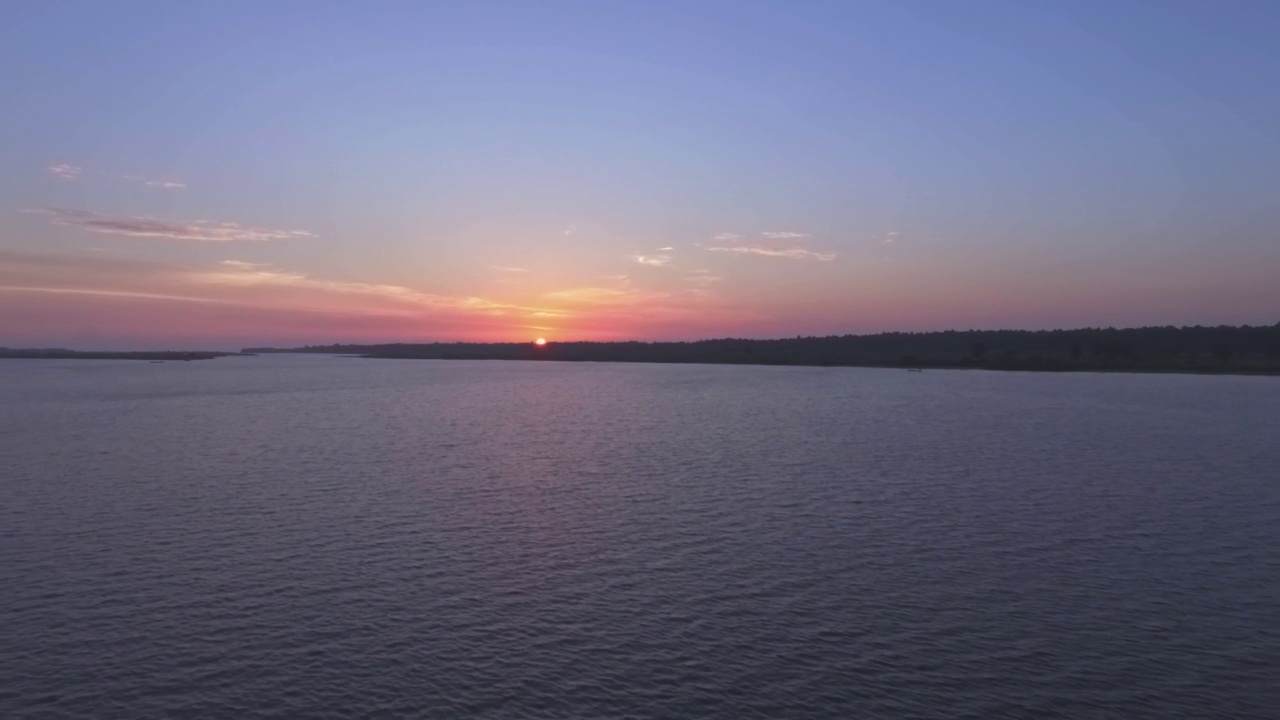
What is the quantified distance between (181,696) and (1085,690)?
51.3 ft

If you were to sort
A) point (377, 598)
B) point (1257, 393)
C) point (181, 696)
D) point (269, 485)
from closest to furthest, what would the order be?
1. point (181, 696)
2. point (377, 598)
3. point (269, 485)
4. point (1257, 393)

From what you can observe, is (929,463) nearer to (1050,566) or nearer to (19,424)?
(1050,566)

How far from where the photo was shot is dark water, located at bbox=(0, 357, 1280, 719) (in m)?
15.3

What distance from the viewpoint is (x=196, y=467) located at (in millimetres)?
38844

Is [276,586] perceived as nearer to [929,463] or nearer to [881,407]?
[929,463]

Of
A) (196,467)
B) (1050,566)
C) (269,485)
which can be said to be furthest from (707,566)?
(196,467)

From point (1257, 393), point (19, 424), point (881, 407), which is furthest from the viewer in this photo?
point (1257, 393)

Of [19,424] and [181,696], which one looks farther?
[19,424]

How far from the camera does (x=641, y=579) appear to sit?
21.4 meters

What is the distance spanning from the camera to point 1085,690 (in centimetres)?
1523

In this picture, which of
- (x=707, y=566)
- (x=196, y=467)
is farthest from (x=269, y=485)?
(x=707, y=566)

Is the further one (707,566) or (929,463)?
(929,463)

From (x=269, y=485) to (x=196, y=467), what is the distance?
Answer: 7.19m

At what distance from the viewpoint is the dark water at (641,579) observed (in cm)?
1526
